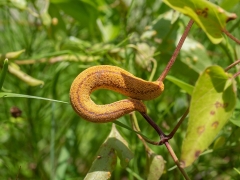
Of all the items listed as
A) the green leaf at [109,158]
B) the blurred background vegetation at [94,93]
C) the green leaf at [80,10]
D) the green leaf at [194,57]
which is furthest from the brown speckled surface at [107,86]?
the green leaf at [80,10]

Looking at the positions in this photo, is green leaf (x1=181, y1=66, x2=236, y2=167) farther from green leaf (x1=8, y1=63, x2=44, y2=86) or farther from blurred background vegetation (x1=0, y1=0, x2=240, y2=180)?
green leaf (x1=8, y1=63, x2=44, y2=86)

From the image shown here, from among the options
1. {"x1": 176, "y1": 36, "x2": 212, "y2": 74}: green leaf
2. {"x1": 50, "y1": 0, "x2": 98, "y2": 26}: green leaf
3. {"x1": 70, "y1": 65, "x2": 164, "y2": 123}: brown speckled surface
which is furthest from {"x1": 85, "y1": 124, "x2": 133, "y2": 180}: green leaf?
{"x1": 50, "y1": 0, "x2": 98, "y2": 26}: green leaf

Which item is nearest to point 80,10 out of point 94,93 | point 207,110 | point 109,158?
point 94,93

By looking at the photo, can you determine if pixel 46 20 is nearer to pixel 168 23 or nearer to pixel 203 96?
pixel 168 23

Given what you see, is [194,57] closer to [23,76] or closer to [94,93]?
[94,93]

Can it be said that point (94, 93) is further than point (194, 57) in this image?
Yes

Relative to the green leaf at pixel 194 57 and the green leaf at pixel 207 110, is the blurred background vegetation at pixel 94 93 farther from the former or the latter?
the green leaf at pixel 207 110
